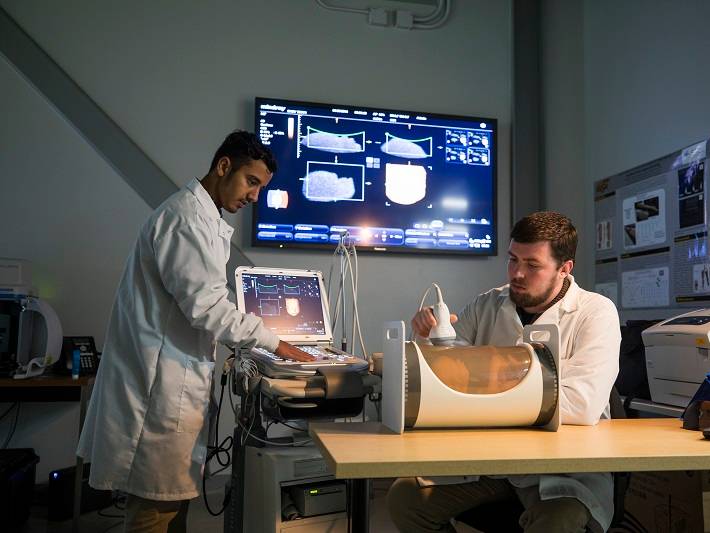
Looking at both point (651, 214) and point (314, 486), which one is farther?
point (651, 214)

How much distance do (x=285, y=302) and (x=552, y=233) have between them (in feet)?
3.51

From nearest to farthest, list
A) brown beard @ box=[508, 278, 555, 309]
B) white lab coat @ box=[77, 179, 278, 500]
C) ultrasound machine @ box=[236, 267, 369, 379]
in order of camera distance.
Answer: white lab coat @ box=[77, 179, 278, 500]
brown beard @ box=[508, 278, 555, 309]
ultrasound machine @ box=[236, 267, 369, 379]

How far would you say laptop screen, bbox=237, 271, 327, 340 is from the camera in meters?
2.31

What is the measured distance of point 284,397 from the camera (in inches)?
66.6

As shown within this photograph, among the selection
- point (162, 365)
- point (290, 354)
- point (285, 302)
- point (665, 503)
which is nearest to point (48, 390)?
point (285, 302)

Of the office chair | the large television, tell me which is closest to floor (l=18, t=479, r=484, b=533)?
the office chair

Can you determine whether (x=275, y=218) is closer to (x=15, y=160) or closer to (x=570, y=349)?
(x=15, y=160)

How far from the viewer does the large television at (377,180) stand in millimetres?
3357

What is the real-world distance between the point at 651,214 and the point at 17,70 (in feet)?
10.9

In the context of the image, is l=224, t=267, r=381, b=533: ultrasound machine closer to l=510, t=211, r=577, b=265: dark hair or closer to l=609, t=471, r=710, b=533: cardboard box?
l=510, t=211, r=577, b=265: dark hair

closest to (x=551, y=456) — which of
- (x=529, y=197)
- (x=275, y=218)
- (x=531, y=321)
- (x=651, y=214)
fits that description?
(x=531, y=321)

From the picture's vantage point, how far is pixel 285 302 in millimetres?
2365

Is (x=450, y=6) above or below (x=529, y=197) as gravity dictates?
above

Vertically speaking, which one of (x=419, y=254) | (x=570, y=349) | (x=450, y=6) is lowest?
(x=570, y=349)
